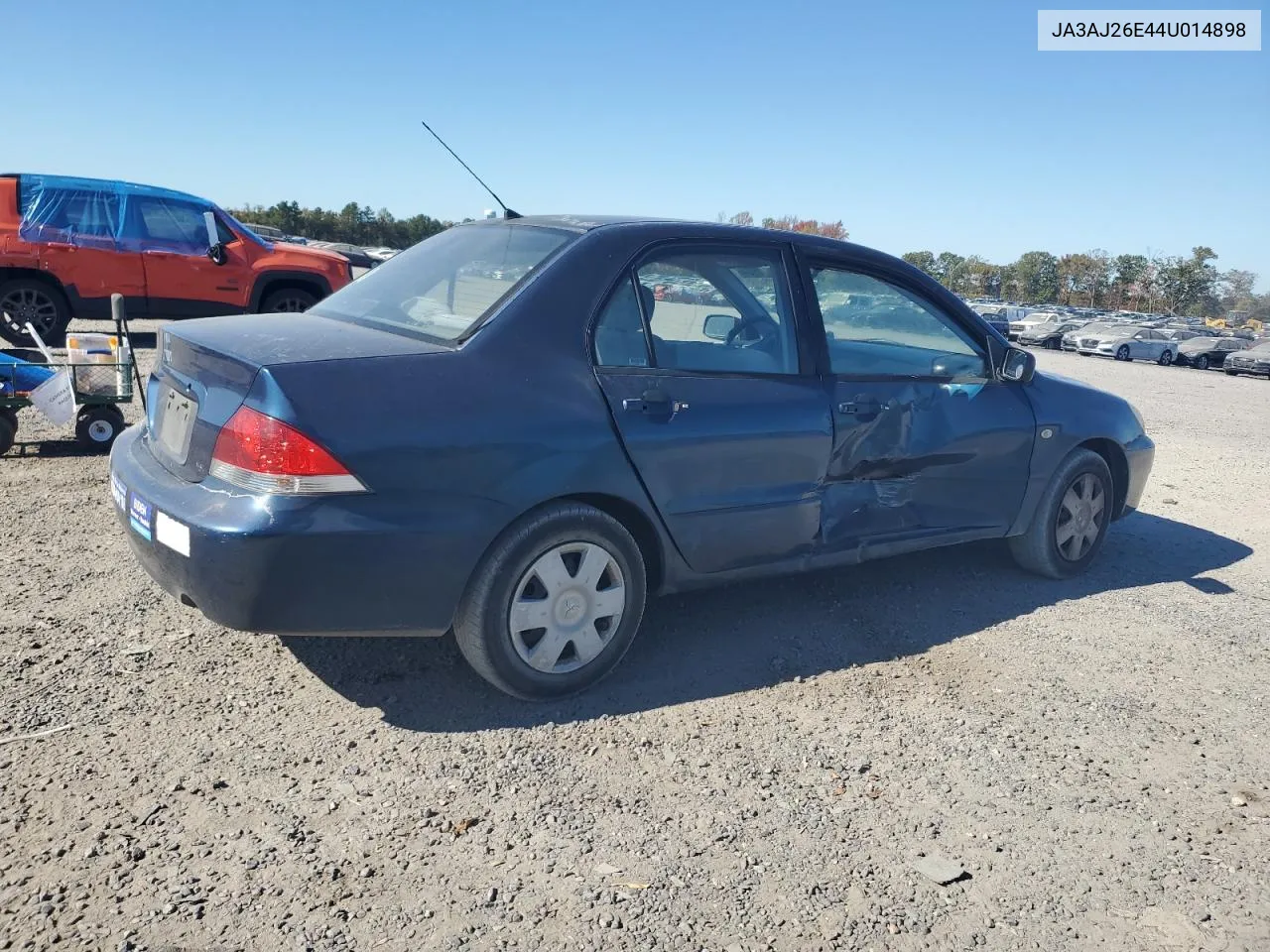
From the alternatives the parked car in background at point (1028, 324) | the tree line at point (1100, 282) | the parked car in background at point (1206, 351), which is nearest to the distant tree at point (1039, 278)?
the tree line at point (1100, 282)

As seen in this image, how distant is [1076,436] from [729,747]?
2.88 meters

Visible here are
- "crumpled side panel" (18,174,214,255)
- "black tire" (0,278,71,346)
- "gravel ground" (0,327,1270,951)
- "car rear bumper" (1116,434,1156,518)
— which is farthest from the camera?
"crumpled side panel" (18,174,214,255)

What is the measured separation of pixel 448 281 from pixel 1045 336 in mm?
37391

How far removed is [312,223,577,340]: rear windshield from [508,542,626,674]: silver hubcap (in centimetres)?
85

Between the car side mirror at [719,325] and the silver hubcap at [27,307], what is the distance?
9976 mm

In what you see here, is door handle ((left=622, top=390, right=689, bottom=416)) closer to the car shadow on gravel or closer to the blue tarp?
the car shadow on gravel

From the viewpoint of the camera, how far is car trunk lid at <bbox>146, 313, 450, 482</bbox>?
9.81 feet

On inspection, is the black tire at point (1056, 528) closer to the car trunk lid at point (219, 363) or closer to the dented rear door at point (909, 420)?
the dented rear door at point (909, 420)

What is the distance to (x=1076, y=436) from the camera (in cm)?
506

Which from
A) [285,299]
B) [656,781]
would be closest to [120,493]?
[656,781]

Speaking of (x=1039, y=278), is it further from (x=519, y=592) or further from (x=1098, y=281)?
(x=519, y=592)

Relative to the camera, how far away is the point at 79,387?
252 inches

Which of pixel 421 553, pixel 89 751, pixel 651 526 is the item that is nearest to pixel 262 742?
pixel 89 751

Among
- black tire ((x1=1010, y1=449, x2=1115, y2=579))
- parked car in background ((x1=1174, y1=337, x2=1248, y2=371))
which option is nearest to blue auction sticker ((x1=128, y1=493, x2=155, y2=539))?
black tire ((x1=1010, y1=449, x2=1115, y2=579))
